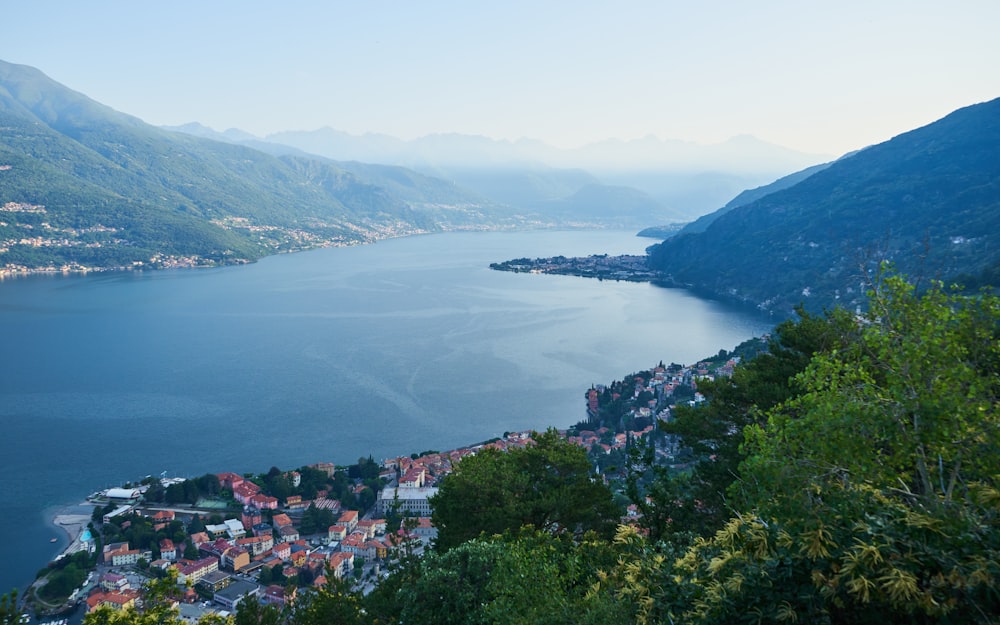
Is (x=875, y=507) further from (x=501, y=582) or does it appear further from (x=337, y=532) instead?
(x=337, y=532)

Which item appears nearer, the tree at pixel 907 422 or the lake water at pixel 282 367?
the tree at pixel 907 422

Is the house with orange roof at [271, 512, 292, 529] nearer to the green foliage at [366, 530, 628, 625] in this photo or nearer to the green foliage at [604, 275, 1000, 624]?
the green foliage at [366, 530, 628, 625]

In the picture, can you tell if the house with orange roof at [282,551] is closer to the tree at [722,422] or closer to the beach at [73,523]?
the beach at [73,523]

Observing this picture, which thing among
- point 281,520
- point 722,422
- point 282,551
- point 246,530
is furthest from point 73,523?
point 722,422

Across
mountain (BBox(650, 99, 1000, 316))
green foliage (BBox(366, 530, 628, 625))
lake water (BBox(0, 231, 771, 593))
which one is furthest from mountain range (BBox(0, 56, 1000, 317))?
lake water (BBox(0, 231, 771, 593))

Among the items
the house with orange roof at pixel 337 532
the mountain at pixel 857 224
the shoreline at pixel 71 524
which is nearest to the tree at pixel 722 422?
the house with orange roof at pixel 337 532
